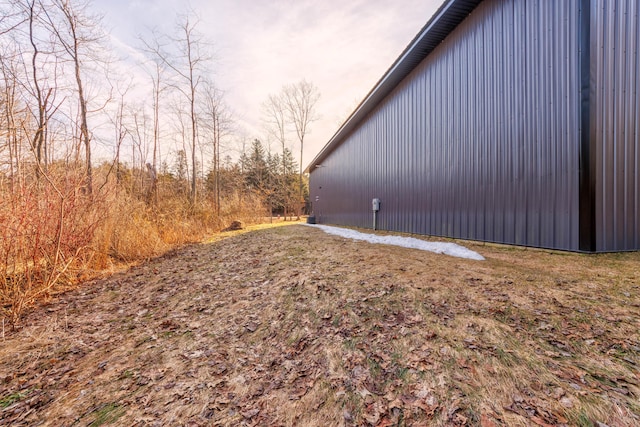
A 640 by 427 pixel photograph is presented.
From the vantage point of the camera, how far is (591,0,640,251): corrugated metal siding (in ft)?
11.2

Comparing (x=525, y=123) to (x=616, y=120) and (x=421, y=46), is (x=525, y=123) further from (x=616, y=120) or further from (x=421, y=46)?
(x=421, y=46)

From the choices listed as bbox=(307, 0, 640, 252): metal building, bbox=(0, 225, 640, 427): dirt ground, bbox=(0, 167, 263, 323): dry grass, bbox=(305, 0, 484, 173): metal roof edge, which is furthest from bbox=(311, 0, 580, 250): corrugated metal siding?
bbox=(0, 167, 263, 323): dry grass

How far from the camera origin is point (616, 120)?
349cm

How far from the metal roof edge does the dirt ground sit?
533 centimetres

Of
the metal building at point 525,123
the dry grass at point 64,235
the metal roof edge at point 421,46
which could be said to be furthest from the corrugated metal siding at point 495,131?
the dry grass at point 64,235

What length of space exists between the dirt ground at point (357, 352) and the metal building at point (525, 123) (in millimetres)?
907

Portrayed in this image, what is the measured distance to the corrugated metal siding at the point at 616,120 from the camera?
342 cm

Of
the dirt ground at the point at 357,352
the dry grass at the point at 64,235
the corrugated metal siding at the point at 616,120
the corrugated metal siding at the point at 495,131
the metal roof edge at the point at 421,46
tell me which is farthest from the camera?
the metal roof edge at the point at 421,46

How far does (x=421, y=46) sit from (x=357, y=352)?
23.7 feet

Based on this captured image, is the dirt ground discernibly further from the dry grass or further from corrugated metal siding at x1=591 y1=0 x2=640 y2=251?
corrugated metal siding at x1=591 y1=0 x2=640 y2=251

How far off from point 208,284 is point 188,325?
1.24 meters

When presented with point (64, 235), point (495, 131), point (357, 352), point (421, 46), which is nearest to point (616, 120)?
point (495, 131)

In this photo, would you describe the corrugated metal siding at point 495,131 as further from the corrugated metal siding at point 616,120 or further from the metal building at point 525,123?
the corrugated metal siding at point 616,120

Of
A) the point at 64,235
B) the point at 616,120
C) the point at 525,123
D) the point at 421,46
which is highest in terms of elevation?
the point at 421,46
